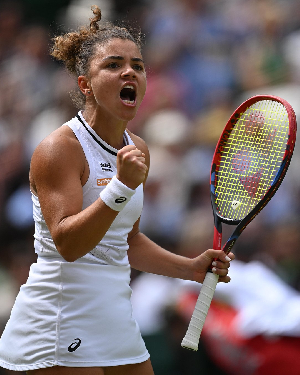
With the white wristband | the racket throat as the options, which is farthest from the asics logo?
the racket throat

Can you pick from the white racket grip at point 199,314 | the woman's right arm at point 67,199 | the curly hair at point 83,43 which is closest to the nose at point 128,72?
the curly hair at point 83,43

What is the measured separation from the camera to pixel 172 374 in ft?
13.5

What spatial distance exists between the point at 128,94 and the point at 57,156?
0.44 meters

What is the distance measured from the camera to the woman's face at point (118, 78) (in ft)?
7.68

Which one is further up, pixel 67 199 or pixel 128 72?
pixel 128 72

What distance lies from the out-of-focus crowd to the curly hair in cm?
192


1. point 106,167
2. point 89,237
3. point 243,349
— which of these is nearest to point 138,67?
point 106,167

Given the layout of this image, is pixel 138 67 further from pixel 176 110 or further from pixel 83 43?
pixel 176 110

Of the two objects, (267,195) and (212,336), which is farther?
(212,336)

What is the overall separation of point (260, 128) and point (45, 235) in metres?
1.25

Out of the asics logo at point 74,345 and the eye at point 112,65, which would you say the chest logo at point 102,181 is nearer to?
the eye at point 112,65

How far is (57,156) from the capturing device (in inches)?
84.5

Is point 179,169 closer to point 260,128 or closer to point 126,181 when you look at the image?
point 260,128

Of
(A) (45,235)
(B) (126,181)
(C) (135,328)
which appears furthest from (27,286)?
(B) (126,181)
